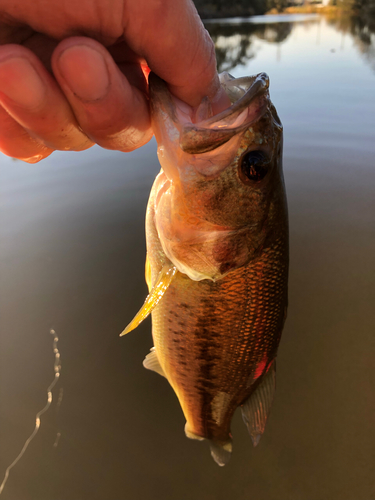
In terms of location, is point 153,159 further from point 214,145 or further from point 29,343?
point 214,145

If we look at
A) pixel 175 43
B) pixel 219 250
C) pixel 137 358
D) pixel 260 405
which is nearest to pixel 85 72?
pixel 175 43

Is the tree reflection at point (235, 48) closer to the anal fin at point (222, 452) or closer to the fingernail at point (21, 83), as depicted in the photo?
the fingernail at point (21, 83)

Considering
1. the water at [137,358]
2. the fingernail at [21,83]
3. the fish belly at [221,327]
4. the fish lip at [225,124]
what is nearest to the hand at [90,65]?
the fingernail at [21,83]

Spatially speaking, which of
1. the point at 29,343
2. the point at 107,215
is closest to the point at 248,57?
the point at 107,215

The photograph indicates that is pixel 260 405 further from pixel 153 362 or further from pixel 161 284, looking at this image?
pixel 161 284

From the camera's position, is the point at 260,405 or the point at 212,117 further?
the point at 260,405

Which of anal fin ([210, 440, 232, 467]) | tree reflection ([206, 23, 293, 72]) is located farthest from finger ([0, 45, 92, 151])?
tree reflection ([206, 23, 293, 72])

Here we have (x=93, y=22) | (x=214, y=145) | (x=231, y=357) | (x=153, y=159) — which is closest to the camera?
(x=93, y=22)
